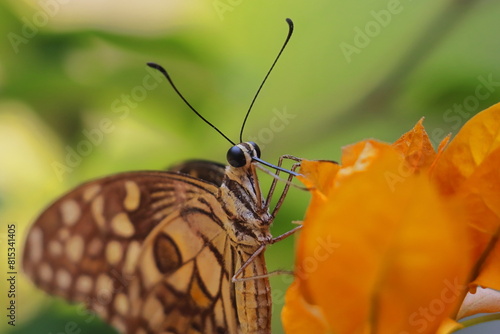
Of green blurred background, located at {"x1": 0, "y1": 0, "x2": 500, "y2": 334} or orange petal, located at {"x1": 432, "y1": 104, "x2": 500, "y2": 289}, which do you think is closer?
orange petal, located at {"x1": 432, "y1": 104, "x2": 500, "y2": 289}

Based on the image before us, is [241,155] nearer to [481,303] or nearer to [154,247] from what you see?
[154,247]

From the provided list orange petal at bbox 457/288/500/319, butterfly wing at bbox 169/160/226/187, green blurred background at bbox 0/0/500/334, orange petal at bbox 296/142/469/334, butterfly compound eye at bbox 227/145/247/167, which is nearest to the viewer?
orange petal at bbox 296/142/469/334

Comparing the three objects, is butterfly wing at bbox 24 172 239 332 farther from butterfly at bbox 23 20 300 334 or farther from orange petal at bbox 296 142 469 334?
orange petal at bbox 296 142 469 334

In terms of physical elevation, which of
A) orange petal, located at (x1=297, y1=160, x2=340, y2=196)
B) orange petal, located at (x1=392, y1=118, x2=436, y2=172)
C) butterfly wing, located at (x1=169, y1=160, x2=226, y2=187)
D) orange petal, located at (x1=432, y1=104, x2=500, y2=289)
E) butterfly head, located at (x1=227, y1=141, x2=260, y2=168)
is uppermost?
butterfly wing, located at (x1=169, y1=160, x2=226, y2=187)

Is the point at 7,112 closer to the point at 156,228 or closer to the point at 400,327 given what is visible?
the point at 156,228

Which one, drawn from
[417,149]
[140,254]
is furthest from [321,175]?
[140,254]

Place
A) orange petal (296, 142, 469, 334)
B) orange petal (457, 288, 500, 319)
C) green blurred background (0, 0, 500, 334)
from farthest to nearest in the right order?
green blurred background (0, 0, 500, 334) → orange petal (457, 288, 500, 319) → orange petal (296, 142, 469, 334)

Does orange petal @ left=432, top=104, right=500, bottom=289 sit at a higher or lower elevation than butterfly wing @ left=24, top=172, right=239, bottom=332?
lower

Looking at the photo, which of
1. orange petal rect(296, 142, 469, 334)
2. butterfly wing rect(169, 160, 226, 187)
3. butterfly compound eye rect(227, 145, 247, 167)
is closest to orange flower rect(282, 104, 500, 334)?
orange petal rect(296, 142, 469, 334)

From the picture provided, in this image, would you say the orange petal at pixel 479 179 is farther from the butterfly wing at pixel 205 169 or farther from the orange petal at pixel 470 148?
the butterfly wing at pixel 205 169

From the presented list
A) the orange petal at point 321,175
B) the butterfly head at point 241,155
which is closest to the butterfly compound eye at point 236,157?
the butterfly head at point 241,155
